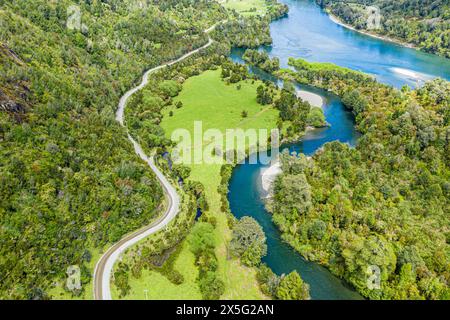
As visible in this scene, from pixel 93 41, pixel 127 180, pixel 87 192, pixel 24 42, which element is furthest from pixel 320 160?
pixel 93 41

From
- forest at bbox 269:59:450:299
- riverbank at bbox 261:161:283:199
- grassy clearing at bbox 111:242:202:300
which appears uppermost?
forest at bbox 269:59:450:299

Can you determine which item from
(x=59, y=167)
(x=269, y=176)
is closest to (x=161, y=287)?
(x=59, y=167)

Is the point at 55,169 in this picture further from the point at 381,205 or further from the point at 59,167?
the point at 381,205

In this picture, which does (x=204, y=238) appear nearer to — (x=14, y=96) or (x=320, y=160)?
(x=320, y=160)

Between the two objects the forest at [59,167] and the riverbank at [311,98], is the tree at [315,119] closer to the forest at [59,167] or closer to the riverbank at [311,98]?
the riverbank at [311,98]

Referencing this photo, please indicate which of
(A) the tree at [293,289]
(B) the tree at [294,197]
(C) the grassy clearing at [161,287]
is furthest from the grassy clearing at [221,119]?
(B) the tree at [294,197]

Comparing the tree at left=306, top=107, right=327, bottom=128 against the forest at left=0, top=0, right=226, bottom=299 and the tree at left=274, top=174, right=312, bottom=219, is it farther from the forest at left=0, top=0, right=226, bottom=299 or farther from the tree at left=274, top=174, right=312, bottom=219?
Answer: the forest at left=0, top=0, right=226, bottom=299

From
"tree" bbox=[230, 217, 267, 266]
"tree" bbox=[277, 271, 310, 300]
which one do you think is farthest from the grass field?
"tree" bbox=[277, 271, 310, 300]
